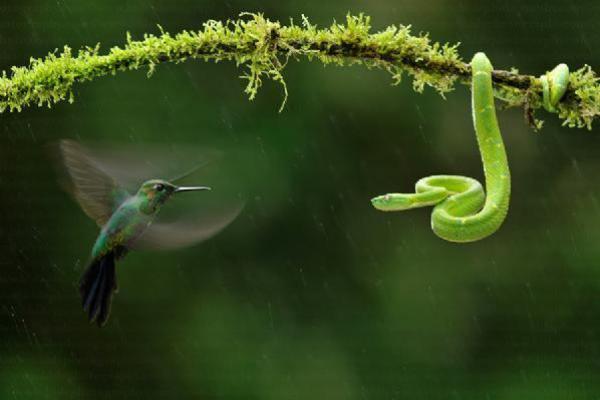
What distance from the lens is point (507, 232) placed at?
500cm

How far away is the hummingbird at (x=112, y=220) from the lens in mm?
1662

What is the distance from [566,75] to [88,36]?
338 cm

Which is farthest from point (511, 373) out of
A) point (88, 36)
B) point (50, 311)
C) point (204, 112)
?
point (88, 36)

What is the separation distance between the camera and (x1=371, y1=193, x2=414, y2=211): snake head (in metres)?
1.72

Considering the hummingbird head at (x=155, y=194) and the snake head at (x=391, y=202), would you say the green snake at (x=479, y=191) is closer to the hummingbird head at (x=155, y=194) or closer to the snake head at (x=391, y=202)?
the snake head at (x=391, y=202)

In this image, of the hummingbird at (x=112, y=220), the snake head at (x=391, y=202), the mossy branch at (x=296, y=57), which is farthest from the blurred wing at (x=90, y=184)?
the snake head at (x=391, y=202)

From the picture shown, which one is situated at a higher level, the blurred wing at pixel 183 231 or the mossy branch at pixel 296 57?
Answer: the mossy branch at pixel 296 57

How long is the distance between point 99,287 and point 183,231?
224mm

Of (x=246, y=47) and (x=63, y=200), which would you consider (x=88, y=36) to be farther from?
(x=246, y=47)

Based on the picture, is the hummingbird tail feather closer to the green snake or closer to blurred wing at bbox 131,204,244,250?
blurred wing at bbox 131,204,244,250

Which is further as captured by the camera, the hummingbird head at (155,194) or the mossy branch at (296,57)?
the hummingbird head at (155,194)

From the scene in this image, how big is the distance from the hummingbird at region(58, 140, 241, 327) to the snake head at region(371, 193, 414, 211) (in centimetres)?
28

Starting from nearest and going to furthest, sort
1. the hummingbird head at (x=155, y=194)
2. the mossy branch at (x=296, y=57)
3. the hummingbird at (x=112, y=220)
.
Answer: the mossy branch at (x=296, y=57) → the hummingbird at (x=112, y=220) → the hummingbird head at (x=155, y=194)

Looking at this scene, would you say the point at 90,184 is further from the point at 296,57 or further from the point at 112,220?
the point at 296,57
